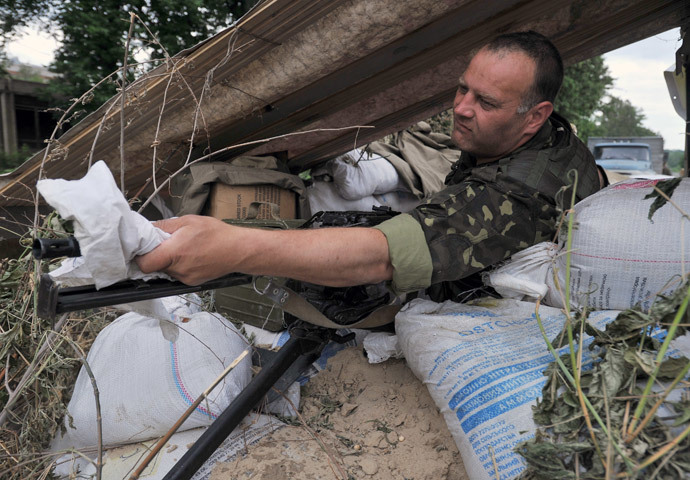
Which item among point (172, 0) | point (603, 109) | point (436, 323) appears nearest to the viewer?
point (436, 323)

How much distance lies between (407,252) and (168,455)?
1005mm

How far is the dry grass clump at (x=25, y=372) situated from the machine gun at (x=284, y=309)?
19.6 inches

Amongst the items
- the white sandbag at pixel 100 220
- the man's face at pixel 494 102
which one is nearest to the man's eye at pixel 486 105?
the man's face at pixel 494 102

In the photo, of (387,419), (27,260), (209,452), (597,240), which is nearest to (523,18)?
(597,240)

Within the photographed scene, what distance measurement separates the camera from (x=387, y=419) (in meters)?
1.67

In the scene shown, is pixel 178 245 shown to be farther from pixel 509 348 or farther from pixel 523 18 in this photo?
pixel 523 18

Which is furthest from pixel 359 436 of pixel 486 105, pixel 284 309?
pixel 486 105

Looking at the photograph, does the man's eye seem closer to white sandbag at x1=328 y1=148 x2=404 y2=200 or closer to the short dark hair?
the short dark hair

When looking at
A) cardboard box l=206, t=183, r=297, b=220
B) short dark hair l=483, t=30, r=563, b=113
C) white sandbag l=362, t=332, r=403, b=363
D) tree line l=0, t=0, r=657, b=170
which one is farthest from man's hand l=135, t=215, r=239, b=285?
tree line l=0, t=0, r=657, b=170

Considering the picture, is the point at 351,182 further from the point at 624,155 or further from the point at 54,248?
the point at 624,155

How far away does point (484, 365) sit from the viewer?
4.44ft

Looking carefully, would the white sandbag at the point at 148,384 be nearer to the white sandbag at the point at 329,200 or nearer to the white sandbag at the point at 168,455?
the white sandbag at the point at 168,455

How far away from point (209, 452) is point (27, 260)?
3.21ft

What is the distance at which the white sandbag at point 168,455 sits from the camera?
1.57 meters
